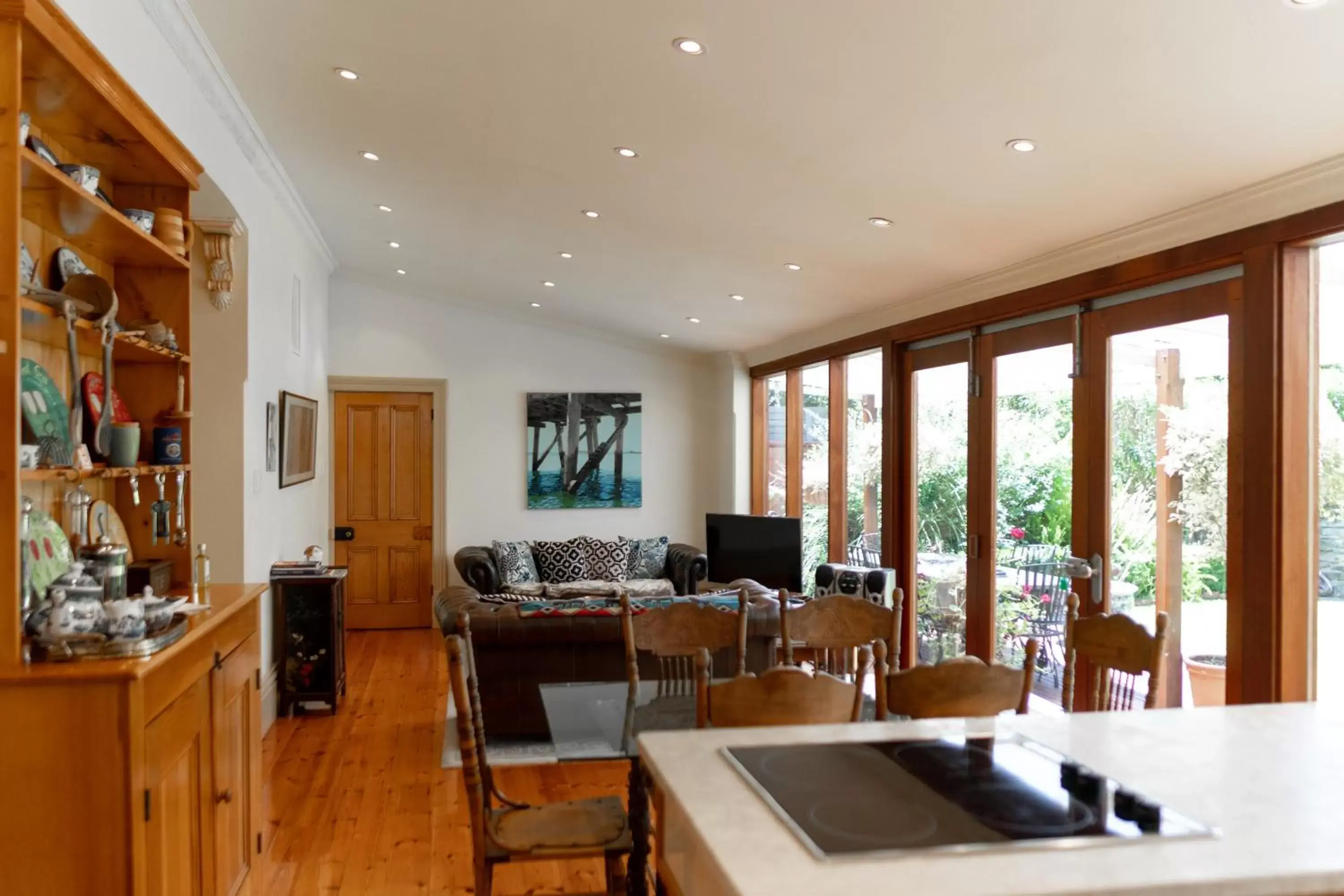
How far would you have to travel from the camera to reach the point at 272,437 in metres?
5.39

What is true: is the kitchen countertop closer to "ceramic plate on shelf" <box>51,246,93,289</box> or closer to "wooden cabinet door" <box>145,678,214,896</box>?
"wooden cabinet door" <box>145,678,214,896</box>

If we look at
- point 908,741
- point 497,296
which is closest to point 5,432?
point 908,741

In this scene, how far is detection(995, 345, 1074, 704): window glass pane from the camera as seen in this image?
4.48m

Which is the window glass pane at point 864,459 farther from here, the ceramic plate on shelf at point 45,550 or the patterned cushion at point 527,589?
the ceramic plate on shelf at point 45,550

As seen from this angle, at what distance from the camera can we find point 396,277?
317 inches

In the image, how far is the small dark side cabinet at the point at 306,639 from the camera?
18.1 feet

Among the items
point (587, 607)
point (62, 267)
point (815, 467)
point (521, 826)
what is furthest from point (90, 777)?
point (815, 467)

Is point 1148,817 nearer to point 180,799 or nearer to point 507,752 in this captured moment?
point 180,799

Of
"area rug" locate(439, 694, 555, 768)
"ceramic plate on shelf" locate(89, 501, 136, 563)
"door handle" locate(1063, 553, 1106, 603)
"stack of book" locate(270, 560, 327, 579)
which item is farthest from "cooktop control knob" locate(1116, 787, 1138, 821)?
"stack of book" locate(270, 560, 327, 579)

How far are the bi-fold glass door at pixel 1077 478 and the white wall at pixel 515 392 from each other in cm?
355

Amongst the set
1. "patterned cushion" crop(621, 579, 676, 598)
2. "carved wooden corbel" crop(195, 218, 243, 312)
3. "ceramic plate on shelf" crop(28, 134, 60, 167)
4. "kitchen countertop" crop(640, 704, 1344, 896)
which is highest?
"carved wooden corbel" crop(195, 218, 243, 312)

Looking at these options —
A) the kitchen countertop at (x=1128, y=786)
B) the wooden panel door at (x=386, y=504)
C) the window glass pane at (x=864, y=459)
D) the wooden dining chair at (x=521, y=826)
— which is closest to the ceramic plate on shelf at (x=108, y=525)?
the wooden dining chair at (x=521, y=826)

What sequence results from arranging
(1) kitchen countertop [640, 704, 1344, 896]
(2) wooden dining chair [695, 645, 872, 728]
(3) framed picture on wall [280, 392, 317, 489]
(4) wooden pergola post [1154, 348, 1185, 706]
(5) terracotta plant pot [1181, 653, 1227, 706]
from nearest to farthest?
(1) kitchen countertop [640, 704, 1344, 896] → (2) wooden dining chair [695, 645, 872, 728] → (5) terracotta plant pot [1181, 653, 1227, 706] → (4) wooden pergola post [1154, 348, 1185, 706] → (3) framed picture on wall [280, 392, 317, 489]

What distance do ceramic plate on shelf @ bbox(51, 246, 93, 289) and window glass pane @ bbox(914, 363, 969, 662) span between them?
13.7 feet
